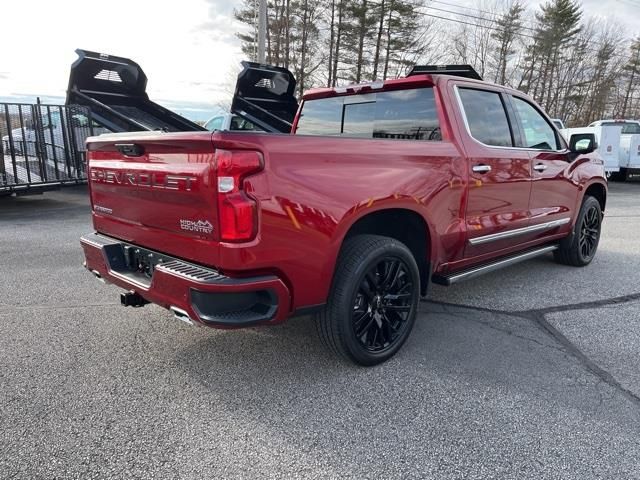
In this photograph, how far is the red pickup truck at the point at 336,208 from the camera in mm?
2350

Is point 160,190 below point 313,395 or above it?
above

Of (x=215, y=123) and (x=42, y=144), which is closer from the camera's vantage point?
(x=42, y=144)

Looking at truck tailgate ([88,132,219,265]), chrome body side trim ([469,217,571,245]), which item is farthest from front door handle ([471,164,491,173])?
truck tailgate ([88,132,219,265])

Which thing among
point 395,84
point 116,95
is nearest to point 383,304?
point 395,84

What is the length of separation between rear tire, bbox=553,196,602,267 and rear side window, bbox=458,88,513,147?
191cm

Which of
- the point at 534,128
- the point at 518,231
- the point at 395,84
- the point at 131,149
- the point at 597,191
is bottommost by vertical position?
the point at 518,231

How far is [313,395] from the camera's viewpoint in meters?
2.71

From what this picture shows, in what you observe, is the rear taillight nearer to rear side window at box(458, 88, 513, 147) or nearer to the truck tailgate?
the truck tailgate

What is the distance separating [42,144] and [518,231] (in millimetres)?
8919

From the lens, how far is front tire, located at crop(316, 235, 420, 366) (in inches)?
109

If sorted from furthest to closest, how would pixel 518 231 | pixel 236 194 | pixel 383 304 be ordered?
pixel 518 231 < pixel 383 304 < pixel 236 194

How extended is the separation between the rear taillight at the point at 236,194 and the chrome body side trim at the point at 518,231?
207cm

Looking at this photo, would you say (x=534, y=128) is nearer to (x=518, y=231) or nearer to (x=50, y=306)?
(x=518, y=231)

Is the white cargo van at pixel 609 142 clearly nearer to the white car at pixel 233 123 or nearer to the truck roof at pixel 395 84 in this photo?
the white car at pixel 233 123
